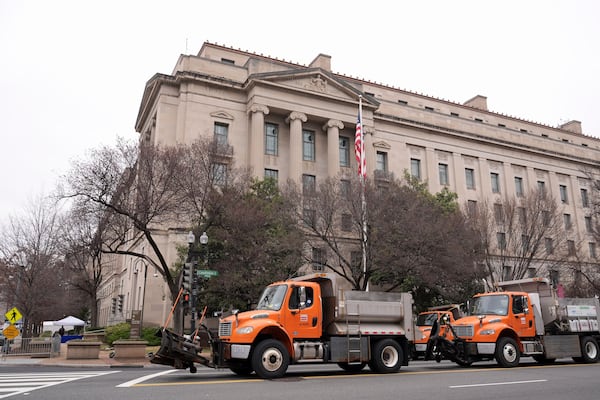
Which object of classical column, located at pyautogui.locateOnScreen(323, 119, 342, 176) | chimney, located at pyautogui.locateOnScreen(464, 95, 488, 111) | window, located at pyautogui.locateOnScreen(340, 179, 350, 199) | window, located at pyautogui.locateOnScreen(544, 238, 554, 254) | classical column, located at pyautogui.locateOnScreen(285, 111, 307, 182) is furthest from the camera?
chimney, located at pyautogui.locateOnScreen(464, 95, 488, 111)

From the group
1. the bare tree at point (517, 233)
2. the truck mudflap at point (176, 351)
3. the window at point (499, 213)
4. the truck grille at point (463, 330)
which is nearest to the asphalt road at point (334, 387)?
the truck mudflap at point (176, 351)

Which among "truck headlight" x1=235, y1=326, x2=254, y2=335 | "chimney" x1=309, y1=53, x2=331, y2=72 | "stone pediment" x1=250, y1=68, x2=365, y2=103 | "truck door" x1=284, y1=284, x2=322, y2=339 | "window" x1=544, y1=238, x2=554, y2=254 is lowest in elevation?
"truck headlight" x1=235, y1=326, x2=254, y2=335

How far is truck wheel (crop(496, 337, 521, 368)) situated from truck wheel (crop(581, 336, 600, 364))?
3611 millimetres

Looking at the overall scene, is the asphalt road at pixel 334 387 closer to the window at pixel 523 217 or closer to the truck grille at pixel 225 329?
the truck grille at pixel 225 329

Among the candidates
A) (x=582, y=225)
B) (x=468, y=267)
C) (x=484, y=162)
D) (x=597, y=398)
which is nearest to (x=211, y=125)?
(x=468, y=267)

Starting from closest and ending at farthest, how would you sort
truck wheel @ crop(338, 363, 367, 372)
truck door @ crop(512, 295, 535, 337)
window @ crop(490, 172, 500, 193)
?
1. truck wheel @ crop(338, 363, 367, 372)
2. truck door @ crop(512, 295, 535, 337)
3. window @ crop(490, 172, 500, 193)

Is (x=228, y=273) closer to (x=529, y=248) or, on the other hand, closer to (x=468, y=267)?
(x=468, y=267)

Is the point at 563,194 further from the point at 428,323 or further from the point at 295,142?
the point at 428,323

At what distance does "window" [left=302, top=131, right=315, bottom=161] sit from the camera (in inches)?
1786

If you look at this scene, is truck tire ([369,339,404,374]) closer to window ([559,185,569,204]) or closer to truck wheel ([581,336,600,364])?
truck wheel ([581,336,600,364])

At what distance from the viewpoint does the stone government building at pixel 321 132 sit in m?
41.4

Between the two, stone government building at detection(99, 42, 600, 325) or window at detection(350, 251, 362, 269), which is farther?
stone government building at detection(99, 42, 600, 325)

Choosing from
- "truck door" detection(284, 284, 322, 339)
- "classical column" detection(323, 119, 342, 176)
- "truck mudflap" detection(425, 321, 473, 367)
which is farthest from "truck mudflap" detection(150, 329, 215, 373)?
"classical column" detection(323, 119, 342, 176)

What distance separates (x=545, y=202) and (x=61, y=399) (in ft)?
132
